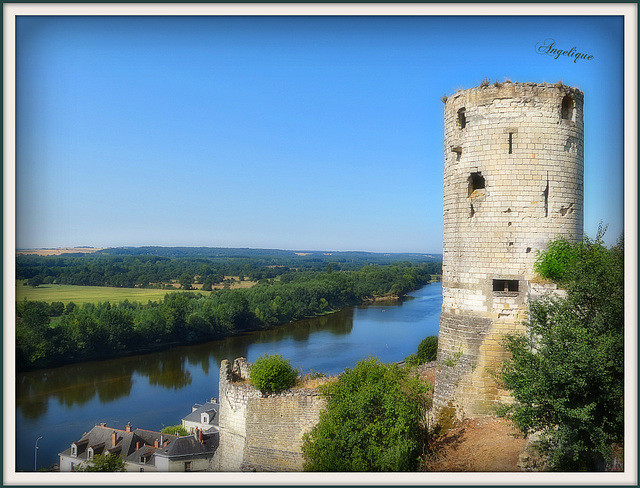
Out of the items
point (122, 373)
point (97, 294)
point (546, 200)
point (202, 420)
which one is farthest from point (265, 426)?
point (97, 294)

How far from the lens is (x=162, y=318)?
1179 inches

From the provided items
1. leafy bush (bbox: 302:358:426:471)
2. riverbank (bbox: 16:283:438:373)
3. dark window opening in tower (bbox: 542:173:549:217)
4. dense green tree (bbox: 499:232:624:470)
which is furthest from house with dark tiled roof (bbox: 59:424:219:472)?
dark window opening in tower (bbox: 542:173:549:217)

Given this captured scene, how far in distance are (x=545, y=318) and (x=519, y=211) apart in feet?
4.84

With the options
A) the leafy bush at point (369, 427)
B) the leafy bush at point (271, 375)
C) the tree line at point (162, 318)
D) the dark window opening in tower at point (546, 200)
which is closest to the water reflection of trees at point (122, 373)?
the tree line at point (162, 318)

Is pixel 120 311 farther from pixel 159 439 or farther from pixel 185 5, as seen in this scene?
pixel 185 5

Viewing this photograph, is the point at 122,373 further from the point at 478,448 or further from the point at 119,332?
the point at 478,448

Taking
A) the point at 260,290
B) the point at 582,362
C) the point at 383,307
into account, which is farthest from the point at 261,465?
the point at 383,307

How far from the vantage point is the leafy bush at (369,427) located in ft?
20.3

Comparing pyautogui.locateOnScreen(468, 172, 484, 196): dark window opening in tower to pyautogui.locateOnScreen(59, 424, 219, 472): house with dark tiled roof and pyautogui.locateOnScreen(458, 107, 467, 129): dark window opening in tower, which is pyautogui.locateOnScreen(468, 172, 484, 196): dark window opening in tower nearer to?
pyautogui.locateOnScreen(458, 107, 467, 129): dark window opening in tower

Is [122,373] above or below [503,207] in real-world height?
below

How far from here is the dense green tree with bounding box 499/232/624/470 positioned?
204 inches

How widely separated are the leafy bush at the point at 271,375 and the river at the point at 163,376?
15.3 ft

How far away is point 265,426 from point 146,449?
682 centimetres

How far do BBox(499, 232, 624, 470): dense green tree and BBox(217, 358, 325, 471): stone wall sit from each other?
9.45 ft
